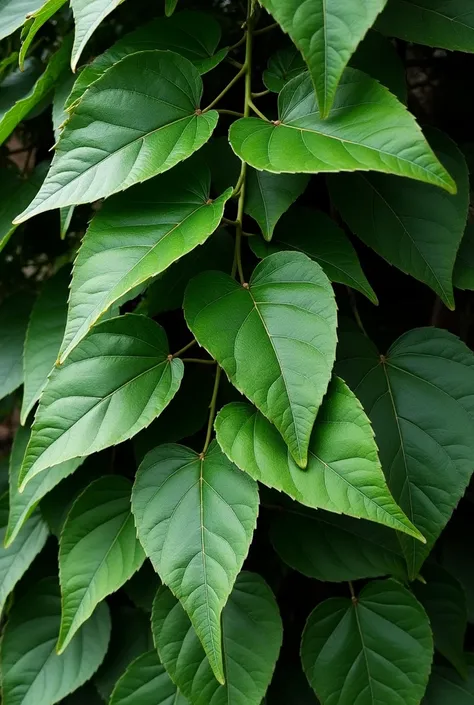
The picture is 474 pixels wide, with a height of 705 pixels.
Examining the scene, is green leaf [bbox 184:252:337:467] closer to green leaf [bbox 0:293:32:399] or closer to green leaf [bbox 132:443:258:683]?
green leaf [bbox 132:443:258:683]

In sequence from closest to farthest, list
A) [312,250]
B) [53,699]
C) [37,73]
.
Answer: [312,250] < [53,699] < [37,73]

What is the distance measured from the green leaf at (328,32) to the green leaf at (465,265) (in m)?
0.22

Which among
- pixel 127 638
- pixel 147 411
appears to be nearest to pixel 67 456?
pixel 147 411

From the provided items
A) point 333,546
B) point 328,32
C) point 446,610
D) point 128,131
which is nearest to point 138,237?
point 128,131

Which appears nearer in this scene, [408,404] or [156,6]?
[408,404]

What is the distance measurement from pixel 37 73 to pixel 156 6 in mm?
174

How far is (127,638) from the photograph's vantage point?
0.69 m

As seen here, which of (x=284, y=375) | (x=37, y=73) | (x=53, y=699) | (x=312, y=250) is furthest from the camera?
(x=37, y=73)

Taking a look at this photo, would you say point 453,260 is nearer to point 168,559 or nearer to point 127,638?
point 168,559

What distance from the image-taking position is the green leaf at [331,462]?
0.44m

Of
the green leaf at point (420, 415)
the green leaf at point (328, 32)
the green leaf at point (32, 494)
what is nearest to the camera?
the green leaf at point (328, 32)

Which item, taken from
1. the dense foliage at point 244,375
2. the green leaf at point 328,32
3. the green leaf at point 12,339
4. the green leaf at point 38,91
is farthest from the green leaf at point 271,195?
the green leaf at point 12,339

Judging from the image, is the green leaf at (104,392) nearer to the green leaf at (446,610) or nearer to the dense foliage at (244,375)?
the dense foliage at (244,375)

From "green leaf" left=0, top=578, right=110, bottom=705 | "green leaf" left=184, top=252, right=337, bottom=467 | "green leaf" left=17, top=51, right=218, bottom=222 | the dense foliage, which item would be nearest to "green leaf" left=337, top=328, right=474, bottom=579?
the dense foliage
